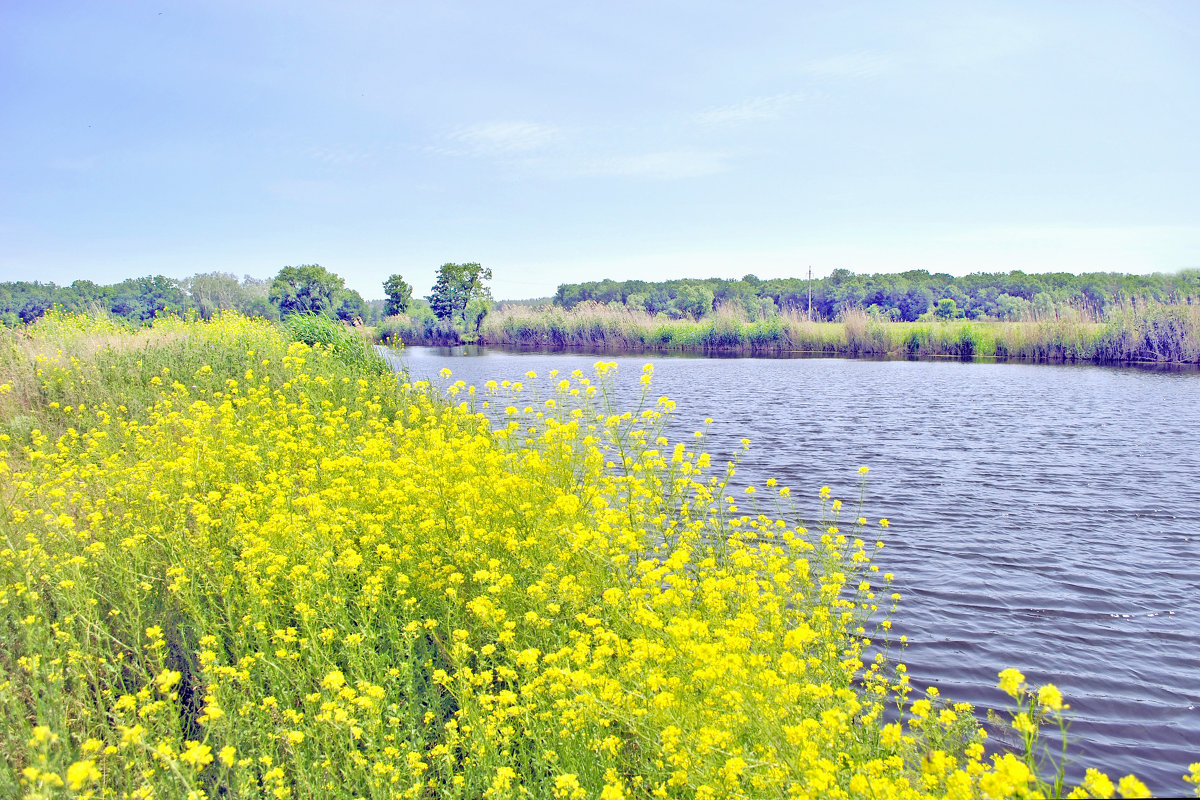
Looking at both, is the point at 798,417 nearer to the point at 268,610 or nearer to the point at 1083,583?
the point at 1083,583

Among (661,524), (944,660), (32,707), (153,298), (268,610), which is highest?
(153,298)

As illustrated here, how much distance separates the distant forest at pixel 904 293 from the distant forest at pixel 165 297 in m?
23.6

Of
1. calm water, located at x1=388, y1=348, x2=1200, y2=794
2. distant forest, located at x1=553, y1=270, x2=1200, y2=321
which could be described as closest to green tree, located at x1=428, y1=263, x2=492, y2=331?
distant forest, located at x1=553, y1=270, x2=1200, y2=321

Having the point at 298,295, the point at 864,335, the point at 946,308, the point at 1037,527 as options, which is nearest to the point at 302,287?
the point at 298,295

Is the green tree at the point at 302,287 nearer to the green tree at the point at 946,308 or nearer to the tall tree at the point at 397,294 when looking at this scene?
the tall tree at the point at 397,294

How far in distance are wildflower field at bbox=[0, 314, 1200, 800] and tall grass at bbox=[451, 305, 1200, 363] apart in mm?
24746

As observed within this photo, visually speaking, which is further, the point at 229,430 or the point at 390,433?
the point at 390,433

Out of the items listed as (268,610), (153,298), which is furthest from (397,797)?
(153,298)

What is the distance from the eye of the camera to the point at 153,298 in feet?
175

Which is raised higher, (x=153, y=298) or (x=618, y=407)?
(x=153, y=298)

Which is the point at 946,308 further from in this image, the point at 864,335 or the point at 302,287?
the point at 302,287

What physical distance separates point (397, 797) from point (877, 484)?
8.09 m

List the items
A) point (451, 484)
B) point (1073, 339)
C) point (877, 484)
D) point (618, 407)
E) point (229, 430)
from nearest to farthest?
point (451, 484) < point (229, 430) < point (877, 484) < point (618, 407) < point (1073, 339)

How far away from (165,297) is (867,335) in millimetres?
51368
